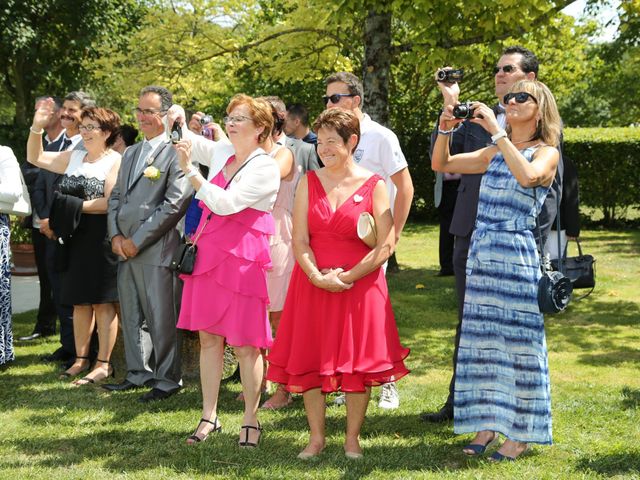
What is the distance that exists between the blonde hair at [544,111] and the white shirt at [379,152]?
1.16 m

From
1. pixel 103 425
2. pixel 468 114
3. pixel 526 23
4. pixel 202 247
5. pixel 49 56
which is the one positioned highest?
pixel 49 56

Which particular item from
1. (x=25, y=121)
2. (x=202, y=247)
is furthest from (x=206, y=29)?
(x=25, y=121)

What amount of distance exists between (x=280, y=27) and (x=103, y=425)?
31.9 ft

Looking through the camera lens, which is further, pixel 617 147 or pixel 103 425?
pixel 617 147

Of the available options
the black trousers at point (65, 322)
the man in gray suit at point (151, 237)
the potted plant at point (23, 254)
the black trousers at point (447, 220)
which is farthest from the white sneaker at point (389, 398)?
the potted plant at point (23, 254)

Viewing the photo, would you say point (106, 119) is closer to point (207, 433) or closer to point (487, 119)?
point (207, 433)

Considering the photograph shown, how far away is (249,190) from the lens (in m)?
5.09

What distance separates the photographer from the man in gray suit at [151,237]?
6.21 m

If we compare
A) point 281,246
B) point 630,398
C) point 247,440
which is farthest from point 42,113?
point 630,398

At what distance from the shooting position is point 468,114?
15.2 ft

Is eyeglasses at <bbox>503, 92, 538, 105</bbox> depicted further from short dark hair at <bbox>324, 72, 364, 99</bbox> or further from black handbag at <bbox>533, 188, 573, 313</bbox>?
short dark hair at <bbox>324, 72, 364, 99</bbox>

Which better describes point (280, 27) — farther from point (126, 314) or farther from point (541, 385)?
point (541, 385)

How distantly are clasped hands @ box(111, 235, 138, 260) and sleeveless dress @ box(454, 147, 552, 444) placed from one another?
8.66 ft

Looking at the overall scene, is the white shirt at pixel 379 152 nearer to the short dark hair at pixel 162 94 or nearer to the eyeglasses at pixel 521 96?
the eyeglasses at pixel 521 96
